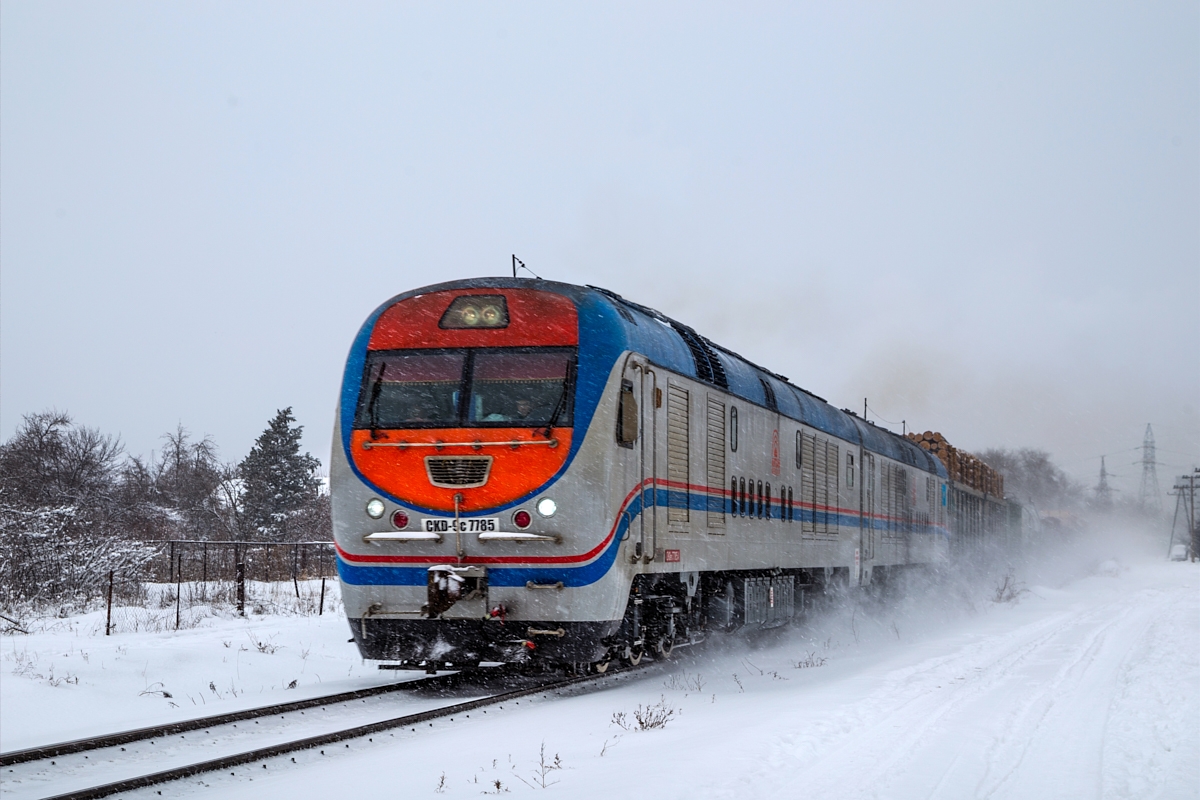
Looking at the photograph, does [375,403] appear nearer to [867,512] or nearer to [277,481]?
[867,512]

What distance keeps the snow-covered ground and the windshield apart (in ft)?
8.11

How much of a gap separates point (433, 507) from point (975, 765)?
4.76 metres

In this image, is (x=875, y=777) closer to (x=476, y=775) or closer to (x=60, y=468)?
(x=476, y=775)

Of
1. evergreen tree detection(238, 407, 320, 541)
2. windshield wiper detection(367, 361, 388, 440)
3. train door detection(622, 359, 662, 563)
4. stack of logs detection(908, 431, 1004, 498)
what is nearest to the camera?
windshield wiper detection(367, 361, 388, 440)

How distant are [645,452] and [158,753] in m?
4.87

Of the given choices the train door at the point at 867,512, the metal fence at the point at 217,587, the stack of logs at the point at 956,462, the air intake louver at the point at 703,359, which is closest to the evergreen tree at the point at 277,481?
the metal fence at the point at 217,587

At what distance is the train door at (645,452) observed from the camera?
33.2ft

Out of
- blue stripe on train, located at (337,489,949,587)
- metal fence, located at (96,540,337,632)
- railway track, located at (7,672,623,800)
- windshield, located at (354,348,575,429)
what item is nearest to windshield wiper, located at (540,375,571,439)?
windshield, located at (354,348,575,429)

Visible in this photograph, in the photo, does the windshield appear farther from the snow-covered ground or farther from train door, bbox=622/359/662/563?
the snow-covered ground

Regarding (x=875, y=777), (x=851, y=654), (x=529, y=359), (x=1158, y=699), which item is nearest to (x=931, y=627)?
(x=851, y=654)

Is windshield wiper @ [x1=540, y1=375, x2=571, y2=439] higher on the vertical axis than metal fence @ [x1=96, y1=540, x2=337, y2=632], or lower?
higher

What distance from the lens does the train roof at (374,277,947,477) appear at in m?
10.2

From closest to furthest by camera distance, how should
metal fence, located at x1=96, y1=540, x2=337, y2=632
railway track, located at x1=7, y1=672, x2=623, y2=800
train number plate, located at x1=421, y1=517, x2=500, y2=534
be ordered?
1. railway track, located at x1=7, y1=672, x2=623, y2=800
2. train number plate, located at x1=421, y1=517, x2=500, y2=534
3. metal fence, located at x1=96, y1=540, x2=337, y2=632

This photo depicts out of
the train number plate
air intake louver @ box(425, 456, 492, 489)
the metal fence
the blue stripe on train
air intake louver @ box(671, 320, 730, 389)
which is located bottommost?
the metal fence
